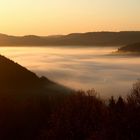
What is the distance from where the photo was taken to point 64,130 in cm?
7581

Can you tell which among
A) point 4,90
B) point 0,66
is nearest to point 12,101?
point 4,90

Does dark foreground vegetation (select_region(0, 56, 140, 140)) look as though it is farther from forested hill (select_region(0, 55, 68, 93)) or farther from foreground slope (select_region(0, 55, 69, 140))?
forested hill (select_region(0, 55, 68, 93))

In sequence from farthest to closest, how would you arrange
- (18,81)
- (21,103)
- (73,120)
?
1. (18,81)
2. (21,103)
3. (73,120)

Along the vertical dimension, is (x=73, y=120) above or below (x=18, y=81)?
above

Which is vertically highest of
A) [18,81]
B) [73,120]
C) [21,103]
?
[73,120]

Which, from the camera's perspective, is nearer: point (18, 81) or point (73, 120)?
point (73, 120)

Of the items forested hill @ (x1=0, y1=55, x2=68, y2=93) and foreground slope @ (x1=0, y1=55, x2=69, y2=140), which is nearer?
foreground slope @ (x1=0, y1=55, x2=69, y2=140)

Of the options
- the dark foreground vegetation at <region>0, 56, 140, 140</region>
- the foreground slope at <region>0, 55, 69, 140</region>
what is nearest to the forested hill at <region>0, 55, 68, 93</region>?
the foreground slope at <region>0, 55, 69, 140</region>

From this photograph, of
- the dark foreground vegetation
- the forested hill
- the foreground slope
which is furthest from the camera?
the forested hill

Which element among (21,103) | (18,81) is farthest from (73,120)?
(18,81)

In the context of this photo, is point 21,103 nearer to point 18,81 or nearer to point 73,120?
point 73,120

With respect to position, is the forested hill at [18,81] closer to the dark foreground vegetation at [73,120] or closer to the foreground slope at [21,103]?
the foreground slope at [21,103]

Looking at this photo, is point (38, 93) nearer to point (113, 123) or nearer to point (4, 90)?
point (4, 90)

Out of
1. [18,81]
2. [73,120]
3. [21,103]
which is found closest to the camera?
[73,120]
